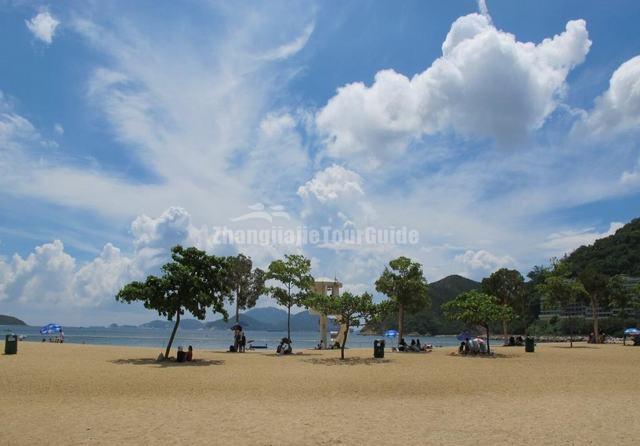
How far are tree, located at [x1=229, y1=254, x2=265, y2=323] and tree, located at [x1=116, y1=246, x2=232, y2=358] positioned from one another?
800 inches

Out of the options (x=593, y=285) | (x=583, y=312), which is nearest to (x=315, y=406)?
(x=593, y=285)

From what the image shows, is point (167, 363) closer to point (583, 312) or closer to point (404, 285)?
point (404, 285)

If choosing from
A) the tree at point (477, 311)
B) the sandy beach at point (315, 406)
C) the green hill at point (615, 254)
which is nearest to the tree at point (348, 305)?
the sandy beach at point (315, 406)

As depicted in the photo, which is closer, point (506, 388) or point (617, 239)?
point (506, 388)

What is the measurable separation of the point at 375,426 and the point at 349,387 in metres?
5.87

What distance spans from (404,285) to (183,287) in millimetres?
16746

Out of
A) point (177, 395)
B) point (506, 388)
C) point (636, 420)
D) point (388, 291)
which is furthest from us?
point (388, 291)

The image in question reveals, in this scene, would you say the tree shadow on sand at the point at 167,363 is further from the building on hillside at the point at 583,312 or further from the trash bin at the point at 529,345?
the building on hillside at the point at 583,312

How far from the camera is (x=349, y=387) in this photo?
15703 millimetres

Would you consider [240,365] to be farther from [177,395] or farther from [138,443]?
[138,443]

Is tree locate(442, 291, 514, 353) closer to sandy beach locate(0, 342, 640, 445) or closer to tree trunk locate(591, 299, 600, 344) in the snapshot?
sandy beach locate(0, 342, 640, 445)

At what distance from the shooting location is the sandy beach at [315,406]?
29.8ft

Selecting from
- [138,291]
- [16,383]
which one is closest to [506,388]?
[16,383]

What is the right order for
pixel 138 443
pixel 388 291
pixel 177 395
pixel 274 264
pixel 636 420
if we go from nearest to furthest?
pixel 138 443 → pixel 636 420 → pixel 177 395 → pixel 274 264 → pixel 388 291
